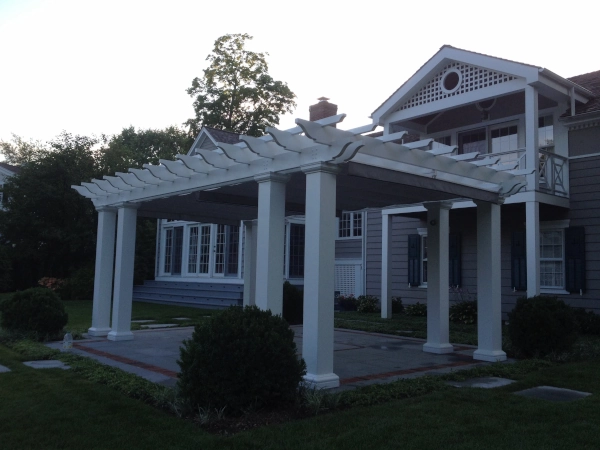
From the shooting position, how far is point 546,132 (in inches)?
531

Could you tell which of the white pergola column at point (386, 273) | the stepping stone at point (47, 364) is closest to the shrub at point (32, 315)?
the stepping stone at point (47, 364)

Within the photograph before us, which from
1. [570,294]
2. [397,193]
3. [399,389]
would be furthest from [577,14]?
[570,294]

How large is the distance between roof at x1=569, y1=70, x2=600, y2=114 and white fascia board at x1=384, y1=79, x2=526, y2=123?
1863mm

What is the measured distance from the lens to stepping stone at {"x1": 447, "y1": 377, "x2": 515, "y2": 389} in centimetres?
646

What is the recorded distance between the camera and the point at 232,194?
923 cm

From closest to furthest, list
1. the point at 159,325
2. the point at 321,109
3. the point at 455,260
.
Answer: the point at 321,109 → the point at 159,325 → the point at 455,260

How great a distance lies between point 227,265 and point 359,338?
9571 millimetres

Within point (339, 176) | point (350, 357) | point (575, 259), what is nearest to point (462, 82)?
point (575, 259)

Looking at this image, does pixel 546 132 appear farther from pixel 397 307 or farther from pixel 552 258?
pixel 397 307

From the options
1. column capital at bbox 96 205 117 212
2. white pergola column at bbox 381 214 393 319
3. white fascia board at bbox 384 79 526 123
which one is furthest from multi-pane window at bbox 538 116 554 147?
column capital at bbox 96 205 117 212

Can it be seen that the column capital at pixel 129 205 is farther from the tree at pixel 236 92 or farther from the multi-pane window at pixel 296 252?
the tree at pixel 236 92

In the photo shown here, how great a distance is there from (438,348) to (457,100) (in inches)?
266

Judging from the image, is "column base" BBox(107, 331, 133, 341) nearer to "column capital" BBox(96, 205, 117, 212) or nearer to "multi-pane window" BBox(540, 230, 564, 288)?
"column capital" BBox(96, 205, 117, 212)

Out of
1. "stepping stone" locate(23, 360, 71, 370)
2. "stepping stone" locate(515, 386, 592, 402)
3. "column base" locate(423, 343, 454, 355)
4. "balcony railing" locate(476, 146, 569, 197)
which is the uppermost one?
"balcony railing" locate(476, 146, 569, 197)
